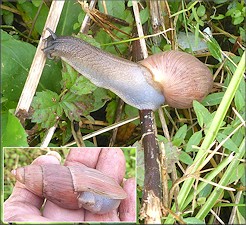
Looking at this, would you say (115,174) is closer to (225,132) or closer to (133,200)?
(133,200)

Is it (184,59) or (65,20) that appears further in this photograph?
(65,20)

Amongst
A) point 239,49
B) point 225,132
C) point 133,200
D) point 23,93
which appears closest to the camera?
point 133,200

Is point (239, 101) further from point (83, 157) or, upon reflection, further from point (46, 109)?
point (46, 109)

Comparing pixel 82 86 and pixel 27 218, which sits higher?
pixel 82 86

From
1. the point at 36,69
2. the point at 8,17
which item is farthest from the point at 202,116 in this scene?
the point at 8,17

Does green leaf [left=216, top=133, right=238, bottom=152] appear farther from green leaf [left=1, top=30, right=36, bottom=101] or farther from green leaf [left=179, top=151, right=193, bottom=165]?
green leaf [left=1, top=30, right=36, bottom=101]

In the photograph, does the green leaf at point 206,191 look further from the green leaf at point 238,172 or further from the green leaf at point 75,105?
the green leaf at point 75,105

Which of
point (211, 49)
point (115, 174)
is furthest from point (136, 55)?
point (115, 174)
